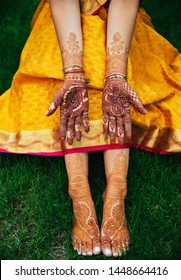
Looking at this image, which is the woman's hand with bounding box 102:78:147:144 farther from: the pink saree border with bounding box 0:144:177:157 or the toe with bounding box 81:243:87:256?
the toe with bounding box 81:243:87:256

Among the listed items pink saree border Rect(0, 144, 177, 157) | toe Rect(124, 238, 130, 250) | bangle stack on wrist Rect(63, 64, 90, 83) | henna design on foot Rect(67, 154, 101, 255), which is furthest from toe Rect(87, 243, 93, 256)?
bangle stack on wrist Rect(63, 64, 90, 83)

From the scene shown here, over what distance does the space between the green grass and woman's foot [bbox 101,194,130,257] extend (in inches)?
1.2

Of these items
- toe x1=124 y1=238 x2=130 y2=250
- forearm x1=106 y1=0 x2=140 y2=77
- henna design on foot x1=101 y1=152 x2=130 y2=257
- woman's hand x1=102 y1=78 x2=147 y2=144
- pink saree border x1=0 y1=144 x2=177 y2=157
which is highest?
forearm x1=106 y1=0 x2=140 y2=77

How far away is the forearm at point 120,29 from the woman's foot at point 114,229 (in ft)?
1.66

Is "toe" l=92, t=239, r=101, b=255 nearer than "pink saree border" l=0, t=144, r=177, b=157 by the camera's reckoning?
Yes

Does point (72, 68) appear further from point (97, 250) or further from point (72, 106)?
point (97, 250)

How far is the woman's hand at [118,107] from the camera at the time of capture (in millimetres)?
1837

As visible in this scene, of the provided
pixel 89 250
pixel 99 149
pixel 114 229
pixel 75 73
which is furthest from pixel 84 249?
pixel 75 73

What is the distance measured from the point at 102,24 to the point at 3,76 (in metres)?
0.76

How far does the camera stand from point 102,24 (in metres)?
2.06

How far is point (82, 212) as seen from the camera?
1838 mm

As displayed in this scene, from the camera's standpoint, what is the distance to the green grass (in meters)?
1.80

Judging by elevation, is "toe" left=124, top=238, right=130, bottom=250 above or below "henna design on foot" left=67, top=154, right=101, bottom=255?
below
